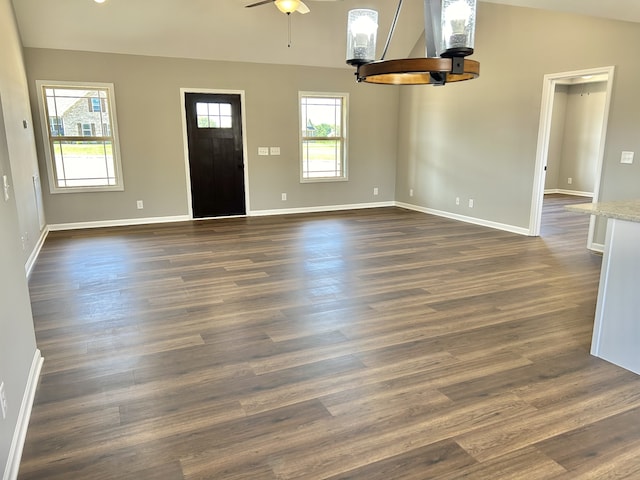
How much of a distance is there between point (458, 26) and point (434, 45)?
55 centimetres

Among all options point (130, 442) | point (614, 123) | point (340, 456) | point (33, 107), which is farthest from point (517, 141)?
point (33, 107)

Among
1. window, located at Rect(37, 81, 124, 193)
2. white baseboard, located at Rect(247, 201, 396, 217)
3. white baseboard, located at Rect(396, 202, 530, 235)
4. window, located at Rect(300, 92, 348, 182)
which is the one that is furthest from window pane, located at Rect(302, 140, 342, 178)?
window, located at Rect(37, 81, 124, 193)

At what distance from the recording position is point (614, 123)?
5.05m

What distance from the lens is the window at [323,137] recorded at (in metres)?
8.10

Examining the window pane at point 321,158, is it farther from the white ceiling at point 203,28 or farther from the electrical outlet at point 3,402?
the electrical outlet at point 3,402

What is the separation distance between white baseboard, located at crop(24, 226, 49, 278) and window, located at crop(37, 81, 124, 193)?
2.46ft

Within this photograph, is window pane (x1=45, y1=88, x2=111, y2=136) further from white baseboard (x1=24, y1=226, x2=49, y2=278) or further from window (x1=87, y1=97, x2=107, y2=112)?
white baseboard (x1=24, y1=226, x2=49, y2=278)

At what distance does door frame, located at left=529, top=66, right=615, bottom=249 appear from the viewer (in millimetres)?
5160

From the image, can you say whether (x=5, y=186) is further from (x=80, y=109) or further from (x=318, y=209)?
(x=318, y=209)

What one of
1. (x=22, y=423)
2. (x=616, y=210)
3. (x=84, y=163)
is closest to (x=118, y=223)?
(x=84, y=163)

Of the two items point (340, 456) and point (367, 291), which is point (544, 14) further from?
point (340, 456)

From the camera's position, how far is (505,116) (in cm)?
646

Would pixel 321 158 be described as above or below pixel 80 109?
below

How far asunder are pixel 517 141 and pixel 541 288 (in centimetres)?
302
